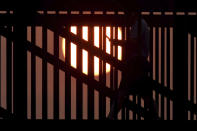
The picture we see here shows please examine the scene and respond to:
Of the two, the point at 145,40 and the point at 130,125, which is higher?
the point at 145,40

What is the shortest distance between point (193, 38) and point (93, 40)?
1459 millimetres

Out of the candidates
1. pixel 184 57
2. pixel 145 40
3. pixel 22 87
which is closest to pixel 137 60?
pixel 145 40

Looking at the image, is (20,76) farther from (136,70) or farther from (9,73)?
(9,73)

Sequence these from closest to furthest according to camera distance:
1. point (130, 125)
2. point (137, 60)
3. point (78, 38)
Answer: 1. point (130, 125)
2. point (137, 60)
3. point (78, 38)

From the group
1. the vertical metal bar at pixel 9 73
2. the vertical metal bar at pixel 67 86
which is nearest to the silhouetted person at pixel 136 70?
the vertical metal bar at pixel 67 86

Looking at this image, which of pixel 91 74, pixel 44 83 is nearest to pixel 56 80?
pixel 44 83

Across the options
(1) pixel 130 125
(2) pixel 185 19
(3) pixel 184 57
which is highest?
(2) pixel 185 19

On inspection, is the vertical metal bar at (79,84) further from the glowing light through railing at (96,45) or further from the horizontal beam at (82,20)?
the horizontal beam at (82,20)

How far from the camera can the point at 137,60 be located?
5.29m

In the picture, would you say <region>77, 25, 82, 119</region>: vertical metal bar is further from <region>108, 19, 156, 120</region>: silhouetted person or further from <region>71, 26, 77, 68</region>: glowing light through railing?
<region>108, 19, 156, 120</region>: silhouetted person

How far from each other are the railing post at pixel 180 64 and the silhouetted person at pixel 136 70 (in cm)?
29

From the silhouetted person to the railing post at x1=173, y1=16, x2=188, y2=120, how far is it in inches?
11.3

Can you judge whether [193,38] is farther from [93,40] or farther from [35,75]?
[35,75]

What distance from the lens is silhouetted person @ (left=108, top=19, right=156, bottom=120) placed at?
207 inches
